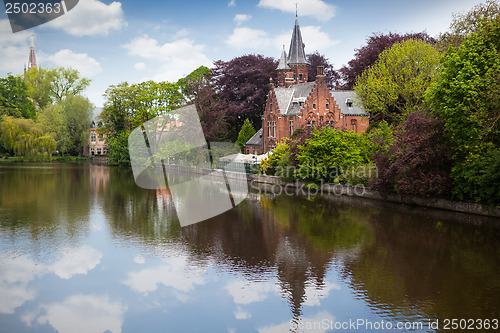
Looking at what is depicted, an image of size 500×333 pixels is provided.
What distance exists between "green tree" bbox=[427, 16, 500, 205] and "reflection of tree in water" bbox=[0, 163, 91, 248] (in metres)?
16.3

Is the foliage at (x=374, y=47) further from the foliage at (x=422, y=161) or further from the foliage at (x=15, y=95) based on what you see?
the foliage at (x=15, y=95)

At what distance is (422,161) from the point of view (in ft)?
70.4

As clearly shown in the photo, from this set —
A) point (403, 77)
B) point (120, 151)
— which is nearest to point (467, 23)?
point (403, 77)

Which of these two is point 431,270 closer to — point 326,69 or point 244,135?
point 244,135

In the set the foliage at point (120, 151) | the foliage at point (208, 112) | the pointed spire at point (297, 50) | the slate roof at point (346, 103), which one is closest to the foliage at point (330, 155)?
the slate roof at point (346, 103)

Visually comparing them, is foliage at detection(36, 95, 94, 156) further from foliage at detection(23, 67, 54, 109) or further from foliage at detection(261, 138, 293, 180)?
foliage at detection(261, 138, 293, 180)

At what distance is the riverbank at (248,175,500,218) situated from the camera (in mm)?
20203

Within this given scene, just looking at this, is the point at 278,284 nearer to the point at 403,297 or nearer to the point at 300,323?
the point at 300,323

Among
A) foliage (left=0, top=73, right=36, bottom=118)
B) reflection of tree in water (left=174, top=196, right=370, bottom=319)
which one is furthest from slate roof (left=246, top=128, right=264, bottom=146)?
foliage (left=0, top=73, right=36, bottom=118)

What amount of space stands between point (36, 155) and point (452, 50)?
177ft

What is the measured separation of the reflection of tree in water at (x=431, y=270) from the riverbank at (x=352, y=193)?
279cm

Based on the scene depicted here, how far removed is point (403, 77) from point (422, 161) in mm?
15185

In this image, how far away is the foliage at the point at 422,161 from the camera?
69.2 ft

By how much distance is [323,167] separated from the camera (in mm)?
29375
